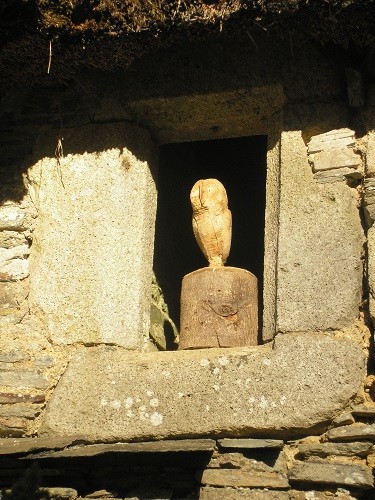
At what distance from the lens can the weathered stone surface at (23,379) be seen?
4652 mm

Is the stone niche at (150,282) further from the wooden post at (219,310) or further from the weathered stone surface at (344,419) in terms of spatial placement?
the wooden post at (219,310)

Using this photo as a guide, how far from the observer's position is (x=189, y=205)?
6195 mm

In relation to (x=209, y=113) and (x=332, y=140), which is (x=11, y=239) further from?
(x=332, y=140)

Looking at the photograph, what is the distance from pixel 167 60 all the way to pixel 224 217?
0.85 metres

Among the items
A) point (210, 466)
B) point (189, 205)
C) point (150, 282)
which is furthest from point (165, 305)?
point (210, 466)

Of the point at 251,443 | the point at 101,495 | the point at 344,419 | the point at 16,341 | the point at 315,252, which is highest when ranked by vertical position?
the point at 315,252

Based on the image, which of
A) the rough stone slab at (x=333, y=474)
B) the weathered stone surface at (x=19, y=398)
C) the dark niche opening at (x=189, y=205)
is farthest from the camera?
the dark niche opening at (x=189, y=205)

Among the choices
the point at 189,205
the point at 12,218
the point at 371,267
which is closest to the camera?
the point at 371,267

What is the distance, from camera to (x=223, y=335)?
4.79 m

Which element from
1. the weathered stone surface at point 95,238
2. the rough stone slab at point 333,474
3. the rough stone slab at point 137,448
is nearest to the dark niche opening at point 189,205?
the weathered stone surface at point 95,238

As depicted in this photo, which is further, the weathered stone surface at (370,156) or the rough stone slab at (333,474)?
the weathered stone surface at (370,156)

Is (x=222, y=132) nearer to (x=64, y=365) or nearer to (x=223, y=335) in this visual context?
(x=223, y=335)

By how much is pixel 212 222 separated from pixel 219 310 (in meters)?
0.50

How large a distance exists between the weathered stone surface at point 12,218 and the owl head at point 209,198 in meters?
0.88
